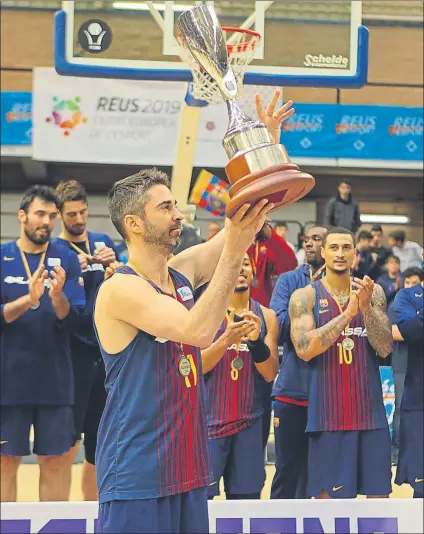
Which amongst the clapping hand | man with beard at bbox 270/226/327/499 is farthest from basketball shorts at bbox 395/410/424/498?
the clapping hand

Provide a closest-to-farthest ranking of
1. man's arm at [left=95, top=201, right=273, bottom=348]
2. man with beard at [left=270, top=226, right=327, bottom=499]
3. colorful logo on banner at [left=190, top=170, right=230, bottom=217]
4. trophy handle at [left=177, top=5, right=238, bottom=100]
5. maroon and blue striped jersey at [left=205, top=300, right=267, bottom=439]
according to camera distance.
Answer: man's arm at [left=95, top=201, right=273, bottom=348] < trophy handle at [left=177, top=5, right=238, bottom=100] < maroon and blue striped jersey at [left=205, top=300, right=267, bottom=439] < man with beard at [left=270, top=226, right=327, bottom=499] < colorful logo on banner at [left=190, top=170, right=230, bottom=217]

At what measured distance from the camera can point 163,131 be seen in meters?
13.6

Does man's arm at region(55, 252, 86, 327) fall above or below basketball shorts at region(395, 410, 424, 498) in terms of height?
above

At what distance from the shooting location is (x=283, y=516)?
3.95m

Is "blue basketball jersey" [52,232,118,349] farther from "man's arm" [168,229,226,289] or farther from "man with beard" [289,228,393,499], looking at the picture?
"man's arm" [168,229,226,289]

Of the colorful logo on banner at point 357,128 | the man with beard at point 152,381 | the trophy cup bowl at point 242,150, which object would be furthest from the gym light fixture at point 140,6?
the colorful logo on banner at point 357,128

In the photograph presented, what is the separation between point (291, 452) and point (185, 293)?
2.73m

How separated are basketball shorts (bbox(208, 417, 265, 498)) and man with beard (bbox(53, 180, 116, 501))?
0.97 m

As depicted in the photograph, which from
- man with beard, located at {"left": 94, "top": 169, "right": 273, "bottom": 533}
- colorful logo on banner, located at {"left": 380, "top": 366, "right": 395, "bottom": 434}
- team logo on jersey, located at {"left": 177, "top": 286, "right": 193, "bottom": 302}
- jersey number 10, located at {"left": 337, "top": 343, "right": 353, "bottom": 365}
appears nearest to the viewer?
man with beard, located at {"left": 94, "top": 169, "right": 273, "bottom": 533}

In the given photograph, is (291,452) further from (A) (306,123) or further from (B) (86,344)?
(A) (306,123)

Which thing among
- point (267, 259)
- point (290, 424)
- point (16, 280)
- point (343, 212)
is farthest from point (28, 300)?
point (343, 212)

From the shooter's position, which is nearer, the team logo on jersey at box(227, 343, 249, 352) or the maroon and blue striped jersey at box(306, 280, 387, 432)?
the maroon and blue striped jersey at box(306, 280, 387, 432)

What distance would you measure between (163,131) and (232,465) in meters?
8.82

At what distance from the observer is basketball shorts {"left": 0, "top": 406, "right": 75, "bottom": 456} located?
5.66 meters
